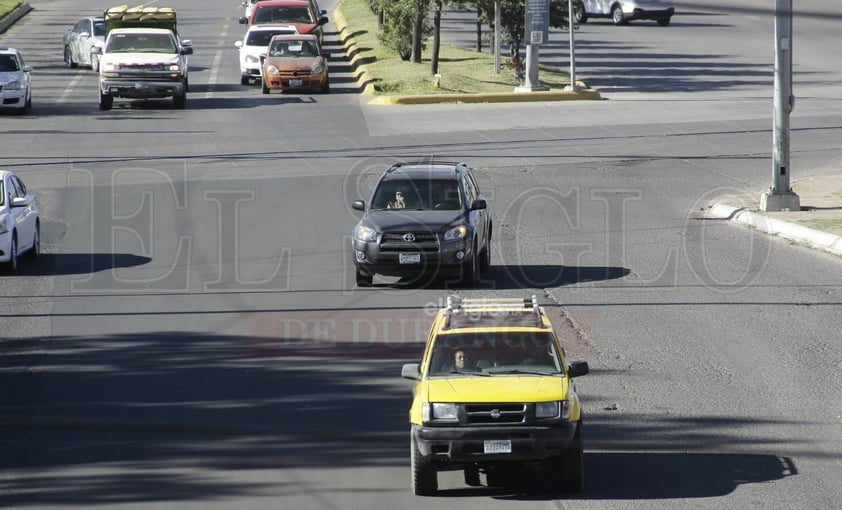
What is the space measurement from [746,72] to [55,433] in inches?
Answer: 1530

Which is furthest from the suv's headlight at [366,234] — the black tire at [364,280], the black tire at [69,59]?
the black tire at [69,59]

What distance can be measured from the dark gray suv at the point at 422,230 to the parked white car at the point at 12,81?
66.4 ft

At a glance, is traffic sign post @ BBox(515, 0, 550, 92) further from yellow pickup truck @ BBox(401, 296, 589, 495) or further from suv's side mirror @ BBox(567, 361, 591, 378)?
suv's side mirror @ BBox(567, 361, 591, 378)

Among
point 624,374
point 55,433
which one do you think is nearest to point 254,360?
point 55,433

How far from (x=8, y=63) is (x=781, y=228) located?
75.8 feet

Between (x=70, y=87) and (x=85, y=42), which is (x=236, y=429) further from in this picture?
(x=85, y=42)

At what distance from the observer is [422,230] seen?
17.5 m

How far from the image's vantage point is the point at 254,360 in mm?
13977

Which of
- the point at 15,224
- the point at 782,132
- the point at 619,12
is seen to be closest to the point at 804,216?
the point at 782,132

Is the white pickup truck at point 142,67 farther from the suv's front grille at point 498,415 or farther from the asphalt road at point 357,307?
the suv's front grille at point 498,415

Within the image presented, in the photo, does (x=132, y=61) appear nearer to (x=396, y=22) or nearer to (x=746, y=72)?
(x=396, y=22)

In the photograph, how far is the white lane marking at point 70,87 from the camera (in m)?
39.6

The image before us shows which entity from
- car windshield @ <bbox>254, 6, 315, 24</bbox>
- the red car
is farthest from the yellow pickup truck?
car windshield @ <bbox>254, 6, 315, 24</bbox>

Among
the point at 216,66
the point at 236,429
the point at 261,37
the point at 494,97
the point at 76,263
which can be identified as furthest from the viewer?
the point at 216,66
